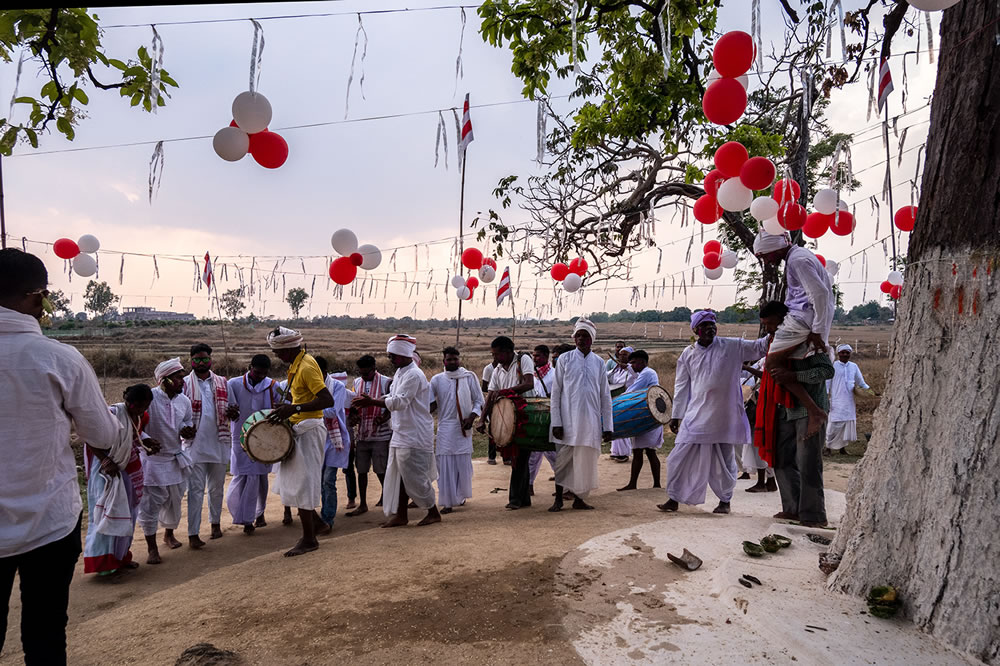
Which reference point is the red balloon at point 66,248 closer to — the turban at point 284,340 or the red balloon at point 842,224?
the turban at point 284,340

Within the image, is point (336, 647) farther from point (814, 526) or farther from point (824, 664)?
point (814, 526)

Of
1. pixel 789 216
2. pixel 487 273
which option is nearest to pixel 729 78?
pixel 789 216

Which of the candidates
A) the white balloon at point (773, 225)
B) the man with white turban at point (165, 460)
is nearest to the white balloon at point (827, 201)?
the white balloon at point (773, 225)

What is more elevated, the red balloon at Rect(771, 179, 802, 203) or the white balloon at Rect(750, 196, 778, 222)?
the red balloon at Rect(771, 179, 802, 203)

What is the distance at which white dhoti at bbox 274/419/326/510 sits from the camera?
5250mm

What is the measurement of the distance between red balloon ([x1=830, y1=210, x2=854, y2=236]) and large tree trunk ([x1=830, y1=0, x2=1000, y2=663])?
466 cm

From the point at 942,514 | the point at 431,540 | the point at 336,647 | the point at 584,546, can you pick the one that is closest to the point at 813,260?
the point at 942,514

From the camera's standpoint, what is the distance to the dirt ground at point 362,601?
318 centimetres

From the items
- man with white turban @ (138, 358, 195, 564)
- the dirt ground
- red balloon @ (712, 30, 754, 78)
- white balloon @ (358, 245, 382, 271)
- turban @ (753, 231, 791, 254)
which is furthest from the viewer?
white balloon @ (358, 245, 382, 271)

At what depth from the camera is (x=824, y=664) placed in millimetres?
2662

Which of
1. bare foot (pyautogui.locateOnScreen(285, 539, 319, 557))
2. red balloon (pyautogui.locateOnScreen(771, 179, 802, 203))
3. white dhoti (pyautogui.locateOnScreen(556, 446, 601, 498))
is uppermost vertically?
red balloon (pyautogui.locateOnScreen(771, 179, 802, 203))

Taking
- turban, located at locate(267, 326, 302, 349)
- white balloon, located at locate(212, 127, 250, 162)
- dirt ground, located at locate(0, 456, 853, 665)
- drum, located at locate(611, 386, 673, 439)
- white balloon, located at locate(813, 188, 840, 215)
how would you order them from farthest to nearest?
1. drum, located at locate(611, 386, 673, 439)
2. white balloon, located at locate(813, 188, 840, 215)
3. turban, located at locate(267, 326, 302, 349)
4. white balloon, located at locate(212, 127, 250, 162)
5. dirt ground, located at locate(0, 456, 853, 665)

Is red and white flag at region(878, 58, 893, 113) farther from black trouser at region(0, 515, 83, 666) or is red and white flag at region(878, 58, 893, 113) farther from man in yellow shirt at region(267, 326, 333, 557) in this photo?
black trouser at region(0, 515, 83, 666)

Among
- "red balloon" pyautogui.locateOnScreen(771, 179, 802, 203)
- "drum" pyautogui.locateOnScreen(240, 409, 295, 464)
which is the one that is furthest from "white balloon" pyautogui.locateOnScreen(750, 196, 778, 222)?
"drum" pyautogui.locateOnScreen(240, 409, 295, 464)
